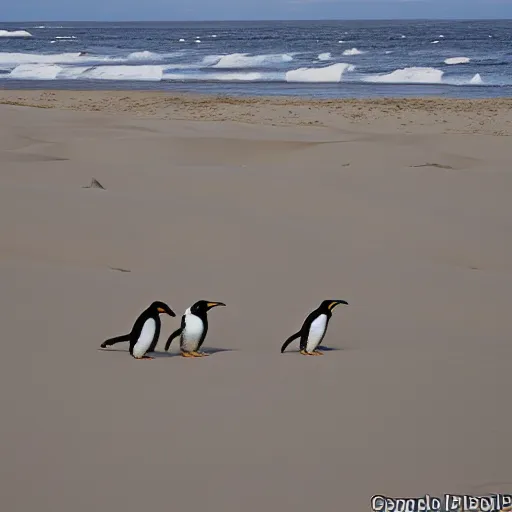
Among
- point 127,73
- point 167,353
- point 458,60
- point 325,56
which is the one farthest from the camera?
point 325,56

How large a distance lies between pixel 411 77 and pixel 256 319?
2675 cm

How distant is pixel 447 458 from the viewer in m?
3.40

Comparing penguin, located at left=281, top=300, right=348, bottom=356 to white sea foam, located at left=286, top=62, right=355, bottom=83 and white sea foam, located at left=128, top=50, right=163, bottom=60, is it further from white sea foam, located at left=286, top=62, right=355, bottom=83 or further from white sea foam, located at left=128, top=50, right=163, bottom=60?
white sea foam, located at left=128, top=50, right=163, bottom=60

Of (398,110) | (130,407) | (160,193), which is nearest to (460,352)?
(130,407)

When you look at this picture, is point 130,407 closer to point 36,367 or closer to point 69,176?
point 36,367

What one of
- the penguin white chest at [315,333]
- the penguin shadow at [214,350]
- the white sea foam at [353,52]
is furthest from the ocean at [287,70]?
the penguin white chest at [315,333]

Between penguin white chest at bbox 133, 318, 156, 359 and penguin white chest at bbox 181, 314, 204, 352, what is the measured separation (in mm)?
169

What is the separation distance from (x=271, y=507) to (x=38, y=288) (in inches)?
134

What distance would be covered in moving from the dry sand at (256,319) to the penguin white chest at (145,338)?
0.11 meters

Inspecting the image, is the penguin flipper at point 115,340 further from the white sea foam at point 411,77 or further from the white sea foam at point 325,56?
the white sea foam at point 325,56

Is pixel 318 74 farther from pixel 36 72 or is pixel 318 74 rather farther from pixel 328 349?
pixel 328 349

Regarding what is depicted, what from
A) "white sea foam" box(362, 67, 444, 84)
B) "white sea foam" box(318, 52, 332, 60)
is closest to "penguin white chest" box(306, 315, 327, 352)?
"white sea foam" box(362, 67, 444, 84)

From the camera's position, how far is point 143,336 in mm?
4742

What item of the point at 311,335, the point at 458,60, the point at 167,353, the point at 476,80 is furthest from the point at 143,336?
the point at 458,60
